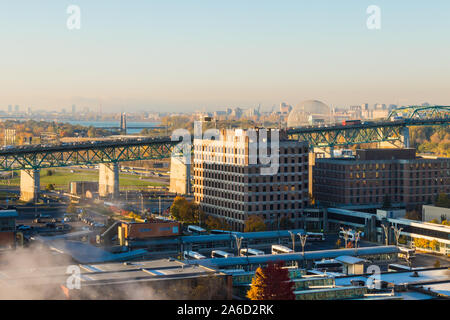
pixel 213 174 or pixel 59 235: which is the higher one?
pixel 213 174

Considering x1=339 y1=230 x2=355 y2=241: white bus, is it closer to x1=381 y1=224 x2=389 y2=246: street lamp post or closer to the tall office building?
x1=381 y1=224 x2=389 y2=246: street lamp post

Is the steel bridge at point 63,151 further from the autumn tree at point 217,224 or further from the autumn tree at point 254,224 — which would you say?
the autumn tree at point 254,224

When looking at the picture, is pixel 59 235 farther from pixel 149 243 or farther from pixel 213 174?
pixel 213 174

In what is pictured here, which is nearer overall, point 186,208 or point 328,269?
point 328,269

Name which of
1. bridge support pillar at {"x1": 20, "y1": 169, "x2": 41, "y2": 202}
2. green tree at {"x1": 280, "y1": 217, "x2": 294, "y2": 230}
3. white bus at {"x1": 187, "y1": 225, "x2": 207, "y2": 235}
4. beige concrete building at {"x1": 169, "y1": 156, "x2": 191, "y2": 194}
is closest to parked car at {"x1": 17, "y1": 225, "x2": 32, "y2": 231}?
white bus at {"x1": 187, "y1": 225, "x2": 207, "y2": 235}

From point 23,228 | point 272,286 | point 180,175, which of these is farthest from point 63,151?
point 272,286

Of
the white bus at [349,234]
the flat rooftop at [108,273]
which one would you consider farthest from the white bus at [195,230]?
the flat rooftop at [108,273]
